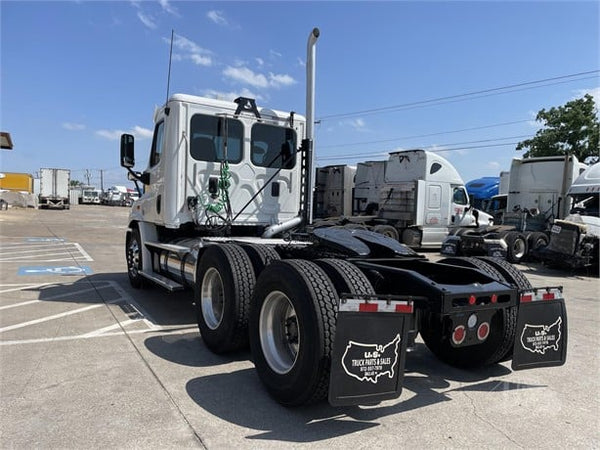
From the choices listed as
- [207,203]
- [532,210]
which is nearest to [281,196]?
[207,203]

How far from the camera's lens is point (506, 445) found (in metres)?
2.90

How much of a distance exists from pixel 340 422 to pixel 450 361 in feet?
5.75

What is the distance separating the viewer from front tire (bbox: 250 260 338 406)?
9.82 ft

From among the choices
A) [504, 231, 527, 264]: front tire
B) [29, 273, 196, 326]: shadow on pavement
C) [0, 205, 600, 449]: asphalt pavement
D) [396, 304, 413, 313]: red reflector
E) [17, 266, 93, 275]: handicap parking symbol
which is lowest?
[17, 266, 93, 275]: handicap parking symbol

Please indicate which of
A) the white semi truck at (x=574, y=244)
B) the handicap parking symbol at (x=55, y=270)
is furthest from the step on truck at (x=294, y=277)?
the white semi truck at (x=574, y=244)

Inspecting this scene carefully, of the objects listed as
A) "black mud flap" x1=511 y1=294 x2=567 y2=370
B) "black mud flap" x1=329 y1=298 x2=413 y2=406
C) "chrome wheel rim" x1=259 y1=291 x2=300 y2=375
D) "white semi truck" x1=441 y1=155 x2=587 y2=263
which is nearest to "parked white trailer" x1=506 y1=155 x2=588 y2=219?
"white semi truck" x1=441 y1=155 x2=587 y2=263

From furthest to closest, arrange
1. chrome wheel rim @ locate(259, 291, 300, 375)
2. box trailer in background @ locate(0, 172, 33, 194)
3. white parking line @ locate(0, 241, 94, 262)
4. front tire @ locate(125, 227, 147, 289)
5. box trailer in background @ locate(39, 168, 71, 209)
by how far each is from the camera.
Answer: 1. box trailer in background @ locate(39, 168, 71, 209)
2. box trailer in background @ locate(0, 172, 33, 194)
3. white parking line @ locate(0, 241, 94, 262)
4. front tire @ locate(125, 227, 147, 289)
5. chrome wheel rim @ locate(259, 291, 300, 375)

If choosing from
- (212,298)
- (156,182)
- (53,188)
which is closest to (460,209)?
(156,182)

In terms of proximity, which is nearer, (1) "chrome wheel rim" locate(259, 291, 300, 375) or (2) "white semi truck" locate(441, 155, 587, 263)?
(1) "chrome wheel rim" locate(259, 291, 300, 375)

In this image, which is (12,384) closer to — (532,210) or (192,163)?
(192,163)

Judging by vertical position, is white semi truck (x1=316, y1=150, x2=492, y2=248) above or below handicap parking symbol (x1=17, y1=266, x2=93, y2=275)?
above

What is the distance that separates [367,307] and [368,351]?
0.27 metres

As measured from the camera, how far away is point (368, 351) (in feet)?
9.27

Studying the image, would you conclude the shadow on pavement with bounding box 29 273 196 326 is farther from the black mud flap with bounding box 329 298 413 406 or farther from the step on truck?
the black mud flap with bounding box 329 298 413 406
